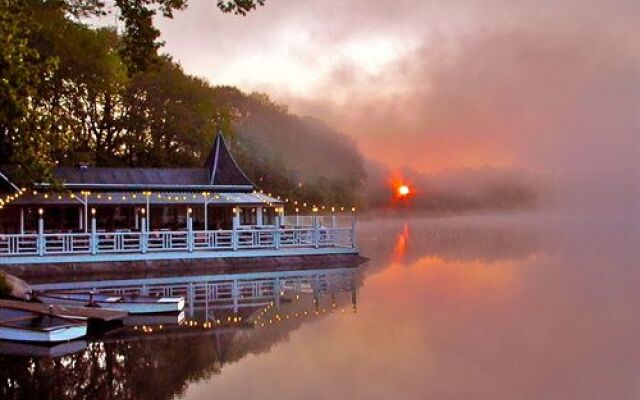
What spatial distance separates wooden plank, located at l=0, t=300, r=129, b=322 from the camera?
1786cm

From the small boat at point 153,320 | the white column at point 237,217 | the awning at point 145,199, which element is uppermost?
the awning at point 145,199

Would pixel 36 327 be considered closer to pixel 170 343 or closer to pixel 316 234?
pixel 170 343

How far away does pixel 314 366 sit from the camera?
637 inches

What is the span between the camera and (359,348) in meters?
18.0

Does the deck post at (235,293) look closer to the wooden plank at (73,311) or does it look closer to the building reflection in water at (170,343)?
the building reflection in water at (170,343)

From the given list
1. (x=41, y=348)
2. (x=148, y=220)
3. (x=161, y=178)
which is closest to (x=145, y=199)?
(x=148, y=220)

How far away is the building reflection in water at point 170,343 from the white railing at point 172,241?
419 cm

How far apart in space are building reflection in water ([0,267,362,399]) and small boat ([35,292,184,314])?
0.36 metres

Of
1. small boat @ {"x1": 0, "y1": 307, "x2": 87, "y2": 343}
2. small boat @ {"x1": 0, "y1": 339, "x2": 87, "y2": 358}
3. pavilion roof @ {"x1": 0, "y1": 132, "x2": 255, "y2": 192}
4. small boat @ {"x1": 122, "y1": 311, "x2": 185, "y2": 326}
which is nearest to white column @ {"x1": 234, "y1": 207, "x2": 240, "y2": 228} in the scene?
pavilion roof @ {"x1": 0, "y1": 132, "x2": 255, "y2": 192}

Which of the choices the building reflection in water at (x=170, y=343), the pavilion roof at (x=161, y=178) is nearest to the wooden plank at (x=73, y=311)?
the building reflection in water at (x=170, y=343)

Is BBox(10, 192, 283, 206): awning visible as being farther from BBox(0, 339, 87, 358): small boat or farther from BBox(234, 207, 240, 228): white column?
BBox(0, 339, 87, 358): small boat

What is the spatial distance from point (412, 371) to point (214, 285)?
13.8m

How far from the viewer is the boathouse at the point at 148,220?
32.9 metres

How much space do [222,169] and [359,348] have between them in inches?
925
